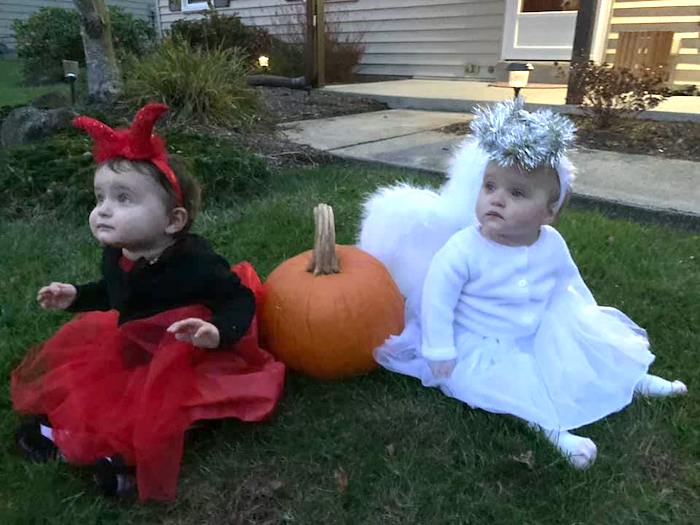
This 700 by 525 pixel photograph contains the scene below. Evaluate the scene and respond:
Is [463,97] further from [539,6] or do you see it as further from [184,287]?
[184,287]

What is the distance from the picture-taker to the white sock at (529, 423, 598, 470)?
2.02m

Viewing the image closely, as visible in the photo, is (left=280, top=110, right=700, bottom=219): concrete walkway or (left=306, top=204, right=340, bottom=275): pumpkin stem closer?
(left=306, top=204, right=340, bottom=275): pumpkin stem

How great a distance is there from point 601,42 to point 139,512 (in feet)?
32.4

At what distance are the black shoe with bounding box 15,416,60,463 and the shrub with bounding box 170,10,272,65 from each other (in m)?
11.9

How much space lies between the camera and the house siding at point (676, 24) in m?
9.48

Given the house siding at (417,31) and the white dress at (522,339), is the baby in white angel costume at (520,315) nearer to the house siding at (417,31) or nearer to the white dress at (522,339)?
the white dress at (522,339)

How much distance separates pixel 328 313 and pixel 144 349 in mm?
667

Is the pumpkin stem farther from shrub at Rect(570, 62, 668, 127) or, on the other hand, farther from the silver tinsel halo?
shrub at Rect(570, 62, 668, 127)

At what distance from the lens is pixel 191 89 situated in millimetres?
6637

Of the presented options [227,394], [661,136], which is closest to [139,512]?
[227,394]

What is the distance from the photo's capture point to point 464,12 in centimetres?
1153

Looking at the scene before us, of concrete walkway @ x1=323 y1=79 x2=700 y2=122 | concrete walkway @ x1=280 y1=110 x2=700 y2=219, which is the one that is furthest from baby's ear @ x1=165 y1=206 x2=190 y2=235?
concrete walkway @ x1=323 y1=79 x2=700 y2=122

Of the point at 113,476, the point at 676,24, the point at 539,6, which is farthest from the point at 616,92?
the point at 113,476

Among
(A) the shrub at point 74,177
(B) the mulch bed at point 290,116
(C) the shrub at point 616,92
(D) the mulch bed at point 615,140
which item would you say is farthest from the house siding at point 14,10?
(C) the shrub at point 616,92
